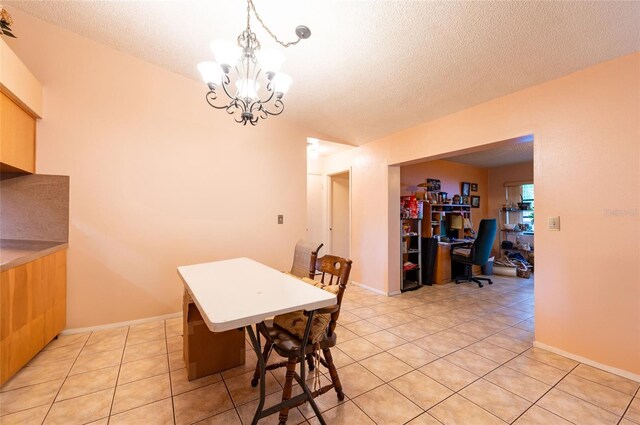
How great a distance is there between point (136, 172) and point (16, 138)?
2.74ft

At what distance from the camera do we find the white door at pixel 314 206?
512 cm

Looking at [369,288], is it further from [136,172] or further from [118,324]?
[136,172]

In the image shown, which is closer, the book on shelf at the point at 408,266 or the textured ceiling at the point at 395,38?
the textured ceiling at the point at 395,38

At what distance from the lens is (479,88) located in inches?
94.7

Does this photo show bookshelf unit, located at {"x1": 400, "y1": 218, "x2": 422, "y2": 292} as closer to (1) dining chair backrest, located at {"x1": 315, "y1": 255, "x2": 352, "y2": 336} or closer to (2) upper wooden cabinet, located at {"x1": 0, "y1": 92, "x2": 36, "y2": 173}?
(1) dining chair backrest, located at {"x1": 315, "y1": 255, "x2": 352, "y2": 336}

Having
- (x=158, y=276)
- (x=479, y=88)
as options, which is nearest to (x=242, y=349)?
(x=158, y=276)

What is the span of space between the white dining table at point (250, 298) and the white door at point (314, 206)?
10.6ft

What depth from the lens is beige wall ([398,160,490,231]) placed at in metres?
4.74

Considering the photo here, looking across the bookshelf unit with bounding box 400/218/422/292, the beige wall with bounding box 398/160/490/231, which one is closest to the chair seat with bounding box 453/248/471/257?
the bookshelf unit with bounding box 400/218/422/292

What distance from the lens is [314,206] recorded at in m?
5.16

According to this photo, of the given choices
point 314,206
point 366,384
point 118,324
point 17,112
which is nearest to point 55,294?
point 118,324

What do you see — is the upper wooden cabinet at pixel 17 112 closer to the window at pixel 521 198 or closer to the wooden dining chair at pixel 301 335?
the wooden dining chair at pixel 301 335

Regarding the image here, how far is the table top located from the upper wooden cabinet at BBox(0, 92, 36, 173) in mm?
1648

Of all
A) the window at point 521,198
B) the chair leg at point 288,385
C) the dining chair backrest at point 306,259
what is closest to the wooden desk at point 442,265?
the window at point 521,198
